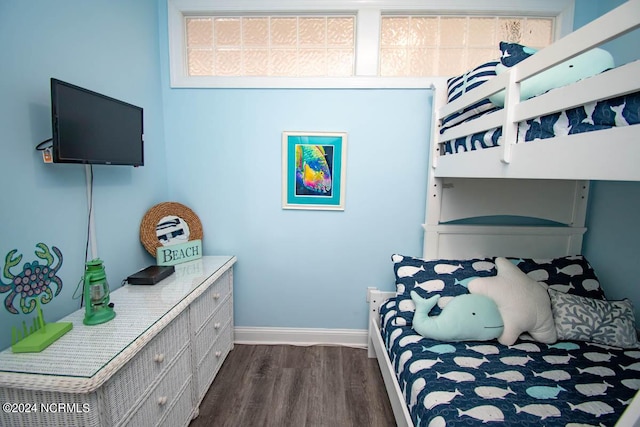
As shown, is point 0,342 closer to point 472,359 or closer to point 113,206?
point 113,206

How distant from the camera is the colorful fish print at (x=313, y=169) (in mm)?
2037

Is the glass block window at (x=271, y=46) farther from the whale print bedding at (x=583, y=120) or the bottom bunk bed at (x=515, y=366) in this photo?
the bottom bunk bed at (x=515, y=366)

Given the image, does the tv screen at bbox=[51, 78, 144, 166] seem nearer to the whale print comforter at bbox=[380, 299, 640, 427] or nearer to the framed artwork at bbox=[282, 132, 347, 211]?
the framed artwork at bbox=[282, 132, 347, 211]

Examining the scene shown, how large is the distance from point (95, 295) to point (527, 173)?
5.85 ft

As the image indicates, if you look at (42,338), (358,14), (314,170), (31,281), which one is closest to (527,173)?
(314,170)

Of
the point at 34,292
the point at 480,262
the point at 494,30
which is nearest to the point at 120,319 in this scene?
the point at 34,292

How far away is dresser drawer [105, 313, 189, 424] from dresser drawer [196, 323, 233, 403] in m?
0.33

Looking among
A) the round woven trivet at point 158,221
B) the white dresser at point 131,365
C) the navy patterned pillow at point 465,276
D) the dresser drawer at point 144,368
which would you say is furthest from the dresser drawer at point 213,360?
the navy patterned pillow at point 465,276

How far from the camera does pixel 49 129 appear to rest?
1182 millimetres

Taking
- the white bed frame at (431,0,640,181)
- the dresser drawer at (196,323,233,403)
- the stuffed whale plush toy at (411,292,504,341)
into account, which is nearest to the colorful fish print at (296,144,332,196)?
the white bed frame at (431,0,640,181)

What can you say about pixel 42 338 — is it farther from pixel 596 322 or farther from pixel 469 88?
pixel 596 322

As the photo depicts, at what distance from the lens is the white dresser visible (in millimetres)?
865

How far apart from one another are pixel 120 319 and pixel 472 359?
160cm

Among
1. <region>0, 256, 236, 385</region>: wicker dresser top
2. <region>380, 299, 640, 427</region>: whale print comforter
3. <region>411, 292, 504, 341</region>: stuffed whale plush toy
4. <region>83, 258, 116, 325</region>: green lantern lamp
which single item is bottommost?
<region>380, 299, 640, 427</region>: whale print comforter
